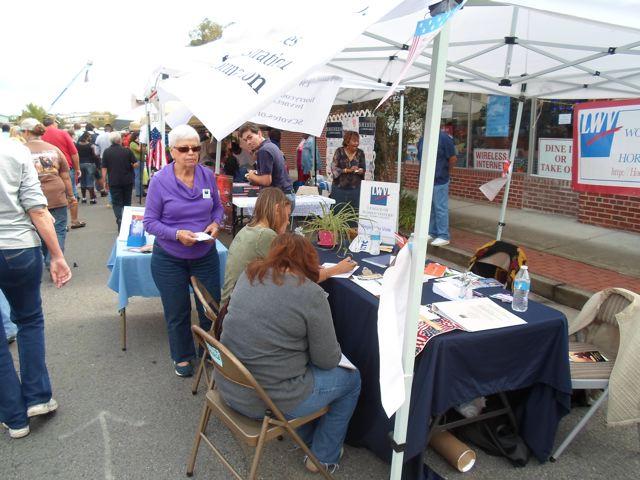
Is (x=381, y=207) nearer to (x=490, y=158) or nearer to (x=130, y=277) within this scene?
(x=130, y=277)

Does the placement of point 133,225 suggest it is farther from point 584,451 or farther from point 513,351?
point 584,451

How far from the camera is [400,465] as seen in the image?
2.09 m

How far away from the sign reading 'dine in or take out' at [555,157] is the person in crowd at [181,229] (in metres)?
6.12

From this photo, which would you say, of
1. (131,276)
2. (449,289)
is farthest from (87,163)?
(449,289)

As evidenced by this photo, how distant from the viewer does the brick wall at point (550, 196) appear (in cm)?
759

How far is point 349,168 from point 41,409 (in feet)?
15.1

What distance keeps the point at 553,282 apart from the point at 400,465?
3668mm

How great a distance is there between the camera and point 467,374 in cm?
229

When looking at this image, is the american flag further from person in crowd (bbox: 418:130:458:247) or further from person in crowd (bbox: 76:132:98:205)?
person in crowd (bbox: 76:132:98:205)

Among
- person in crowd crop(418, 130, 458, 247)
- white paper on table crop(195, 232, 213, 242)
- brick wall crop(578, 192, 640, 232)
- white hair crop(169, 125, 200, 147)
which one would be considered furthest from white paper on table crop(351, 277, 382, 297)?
brick wall crop(578, 192, 640, 232)

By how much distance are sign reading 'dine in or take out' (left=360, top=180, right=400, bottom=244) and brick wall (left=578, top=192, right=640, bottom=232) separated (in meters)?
4.56

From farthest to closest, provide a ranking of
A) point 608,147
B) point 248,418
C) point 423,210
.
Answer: point 608,147
point 248,418
point 423,210

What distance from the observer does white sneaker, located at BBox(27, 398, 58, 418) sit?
112 inches

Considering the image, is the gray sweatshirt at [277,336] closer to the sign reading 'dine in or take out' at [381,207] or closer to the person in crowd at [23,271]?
the person in crowd at [23,271]
